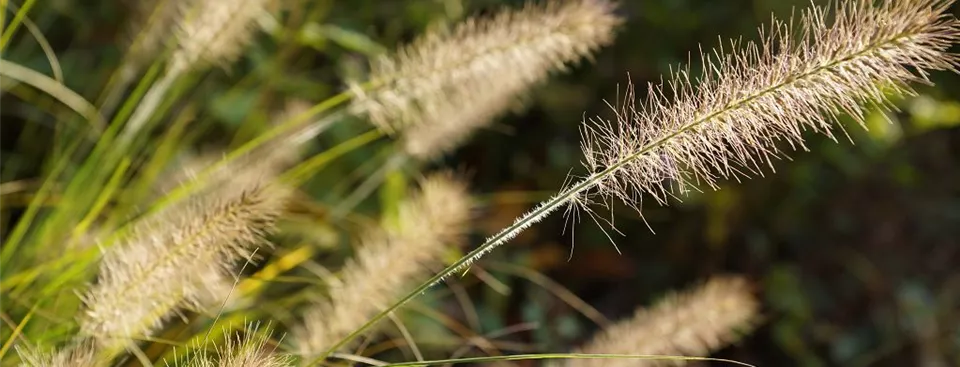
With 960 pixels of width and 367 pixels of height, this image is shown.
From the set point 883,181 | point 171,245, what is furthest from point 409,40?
point 171,245

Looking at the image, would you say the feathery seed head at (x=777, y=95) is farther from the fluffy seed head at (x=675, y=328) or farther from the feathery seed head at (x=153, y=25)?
the feathery seed head at (x=153, y=25)

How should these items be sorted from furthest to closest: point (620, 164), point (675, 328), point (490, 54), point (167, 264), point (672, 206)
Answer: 1. point (672, 206)
2. point (675, 328)
3. point (490, 54)
4. point (167, 264)
5. point (620, 164)

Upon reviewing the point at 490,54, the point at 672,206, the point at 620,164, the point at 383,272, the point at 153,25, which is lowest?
the point at 620,164

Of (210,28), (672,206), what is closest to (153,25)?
(210,28)

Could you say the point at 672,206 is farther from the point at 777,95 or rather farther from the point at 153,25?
the point at 777,95

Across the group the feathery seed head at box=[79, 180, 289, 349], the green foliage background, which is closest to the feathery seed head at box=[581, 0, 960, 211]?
the feathery seed head at box=[79, 180, 289, 349]

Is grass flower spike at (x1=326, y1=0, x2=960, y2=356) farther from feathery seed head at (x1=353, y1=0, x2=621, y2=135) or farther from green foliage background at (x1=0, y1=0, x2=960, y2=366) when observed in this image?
green foliage background at (x1=0, y1=0, x2=960, y2=366)

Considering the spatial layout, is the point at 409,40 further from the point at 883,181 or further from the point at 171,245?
the point at 171,245
